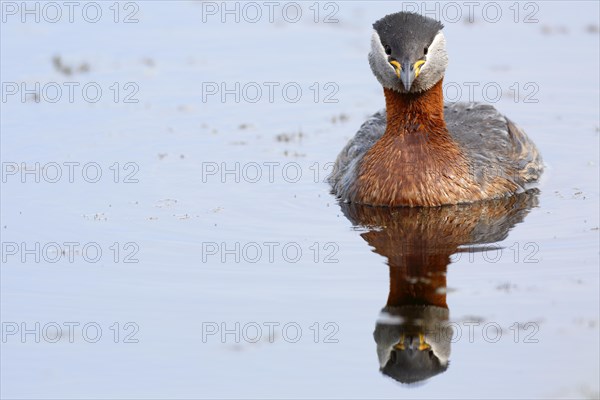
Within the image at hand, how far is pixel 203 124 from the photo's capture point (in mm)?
18469

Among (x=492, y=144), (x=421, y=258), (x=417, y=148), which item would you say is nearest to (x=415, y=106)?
(x=417, y=148)

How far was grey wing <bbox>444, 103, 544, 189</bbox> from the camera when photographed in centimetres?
1535

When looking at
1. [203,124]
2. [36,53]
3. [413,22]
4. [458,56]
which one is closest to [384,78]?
[413,22]

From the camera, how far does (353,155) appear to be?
15906 millimetres

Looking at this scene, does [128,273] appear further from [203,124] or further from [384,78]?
[203,124]

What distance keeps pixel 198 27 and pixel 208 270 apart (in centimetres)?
1075

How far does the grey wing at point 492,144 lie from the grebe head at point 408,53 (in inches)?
44.2

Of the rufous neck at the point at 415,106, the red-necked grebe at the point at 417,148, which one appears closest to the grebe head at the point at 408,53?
the red-necked grebe at the point at 417,148

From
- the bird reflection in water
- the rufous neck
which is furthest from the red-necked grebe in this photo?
the bird reflection in water

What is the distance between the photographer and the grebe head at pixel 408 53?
14.0 meters

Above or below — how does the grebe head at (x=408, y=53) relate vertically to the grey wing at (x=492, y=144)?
above

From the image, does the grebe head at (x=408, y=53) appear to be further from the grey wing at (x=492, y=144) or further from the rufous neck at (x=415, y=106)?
the grey wing at (x=492, y=144)

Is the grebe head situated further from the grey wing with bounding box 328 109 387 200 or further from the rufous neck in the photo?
the grey wing with bounding box 328 109 387 200

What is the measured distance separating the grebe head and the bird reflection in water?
52.8 inches
